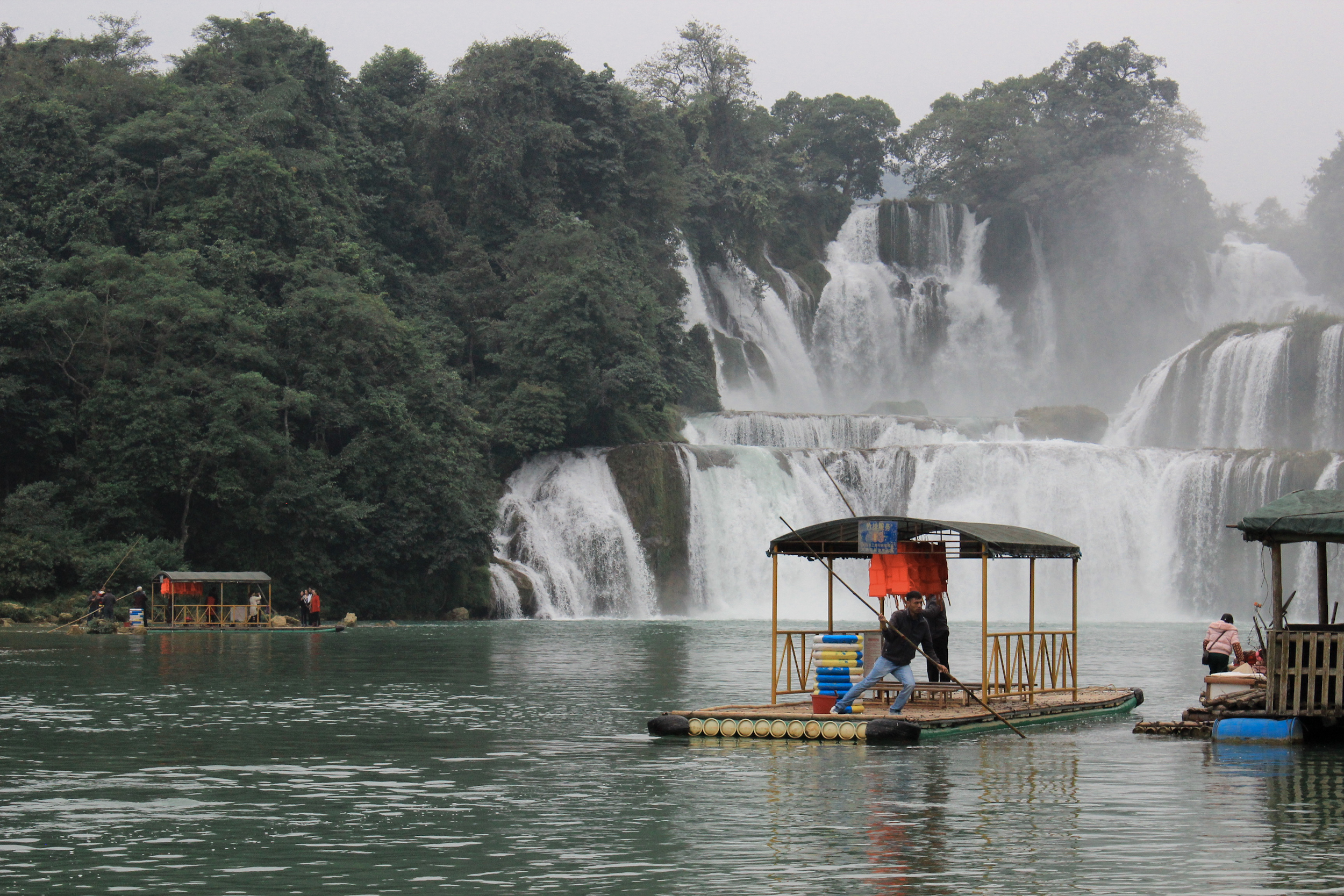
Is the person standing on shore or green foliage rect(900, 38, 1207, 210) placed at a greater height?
green foliage rect(900, 38, 1207, 210)

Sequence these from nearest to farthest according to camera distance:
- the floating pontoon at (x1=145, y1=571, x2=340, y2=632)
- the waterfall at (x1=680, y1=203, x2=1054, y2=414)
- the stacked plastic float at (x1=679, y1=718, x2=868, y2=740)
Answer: the stacked plastic float at (x1=679, y1=718, x2=868, y2=740), the floating pontoon at (x1=145, y1=571, x2=340, y2=632), the waterfall at (x1=680, y1=203, x2=1054, y2=414)

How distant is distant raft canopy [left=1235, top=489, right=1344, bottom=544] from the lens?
15.0 meters

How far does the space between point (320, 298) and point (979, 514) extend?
22.2 meters

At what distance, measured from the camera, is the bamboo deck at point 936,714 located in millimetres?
15977

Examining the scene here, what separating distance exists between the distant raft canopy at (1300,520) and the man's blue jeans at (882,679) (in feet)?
12.1

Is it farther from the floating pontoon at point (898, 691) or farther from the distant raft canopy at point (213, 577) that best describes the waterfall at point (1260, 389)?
the floating pontoon at point (898, 691)

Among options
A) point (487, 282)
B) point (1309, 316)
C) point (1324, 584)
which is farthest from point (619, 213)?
point (1324, 584)

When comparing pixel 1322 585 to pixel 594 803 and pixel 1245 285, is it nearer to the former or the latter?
pixel 594 803

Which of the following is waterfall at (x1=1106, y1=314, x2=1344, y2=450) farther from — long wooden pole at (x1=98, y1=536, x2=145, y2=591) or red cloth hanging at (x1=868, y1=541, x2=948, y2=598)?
red cloth hanging at (x1=868, y1=541, x2=948, y2=598)

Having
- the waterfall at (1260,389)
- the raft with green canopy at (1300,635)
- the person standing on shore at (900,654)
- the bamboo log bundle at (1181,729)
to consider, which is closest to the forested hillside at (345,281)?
the waterfall at (1260,389)

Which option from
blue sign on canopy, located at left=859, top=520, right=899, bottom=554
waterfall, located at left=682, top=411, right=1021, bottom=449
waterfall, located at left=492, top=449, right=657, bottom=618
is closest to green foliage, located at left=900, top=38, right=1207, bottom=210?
waterfall, located at left=682, top=411, right=1021, bottom=449

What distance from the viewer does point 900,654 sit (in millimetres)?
16297

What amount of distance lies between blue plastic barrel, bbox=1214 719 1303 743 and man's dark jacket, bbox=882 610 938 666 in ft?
10.2

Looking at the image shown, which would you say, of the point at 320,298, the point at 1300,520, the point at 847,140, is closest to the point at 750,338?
the point at 847,140
